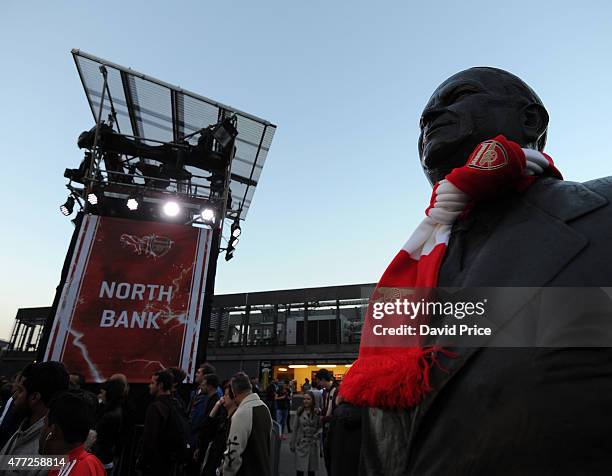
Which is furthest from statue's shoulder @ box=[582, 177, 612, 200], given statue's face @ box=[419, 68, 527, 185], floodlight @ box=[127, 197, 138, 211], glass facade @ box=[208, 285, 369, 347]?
glass facade @ box=[208, 285, 369, 347]

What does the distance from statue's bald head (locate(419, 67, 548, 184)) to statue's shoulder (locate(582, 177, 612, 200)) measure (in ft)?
1.08

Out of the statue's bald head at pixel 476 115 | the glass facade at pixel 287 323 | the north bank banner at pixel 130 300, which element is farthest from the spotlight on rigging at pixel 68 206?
the glass facade at pixel 287 323

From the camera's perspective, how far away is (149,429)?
3.56 metres

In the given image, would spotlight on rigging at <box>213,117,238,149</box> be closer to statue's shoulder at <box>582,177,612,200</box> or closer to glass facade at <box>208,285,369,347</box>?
statue's shoulder at <box>582,177,612,200</box>

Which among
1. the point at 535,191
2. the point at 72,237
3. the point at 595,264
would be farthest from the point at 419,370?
the point at 72,237

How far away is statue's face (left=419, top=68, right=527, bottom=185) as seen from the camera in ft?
4.09

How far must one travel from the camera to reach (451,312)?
0.91 metres

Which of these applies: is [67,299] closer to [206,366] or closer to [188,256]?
[188,256]

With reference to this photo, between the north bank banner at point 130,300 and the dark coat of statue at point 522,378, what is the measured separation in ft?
21.0

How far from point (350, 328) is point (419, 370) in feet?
66.9

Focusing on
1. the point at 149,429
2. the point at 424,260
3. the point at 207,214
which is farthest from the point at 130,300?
the point at 424,260

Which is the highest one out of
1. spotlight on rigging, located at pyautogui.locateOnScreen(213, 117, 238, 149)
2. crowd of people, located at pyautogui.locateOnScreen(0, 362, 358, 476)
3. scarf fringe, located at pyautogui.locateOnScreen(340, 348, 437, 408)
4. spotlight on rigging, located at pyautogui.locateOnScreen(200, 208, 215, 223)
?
spotlight on rigging, located at pyautogui.locateOnScreen(213, 117, 238, 149)

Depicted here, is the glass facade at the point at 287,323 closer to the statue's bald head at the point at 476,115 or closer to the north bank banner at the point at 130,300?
the north bank banner at the point at 130,300

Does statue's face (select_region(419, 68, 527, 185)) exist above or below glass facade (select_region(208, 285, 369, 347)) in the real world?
below
